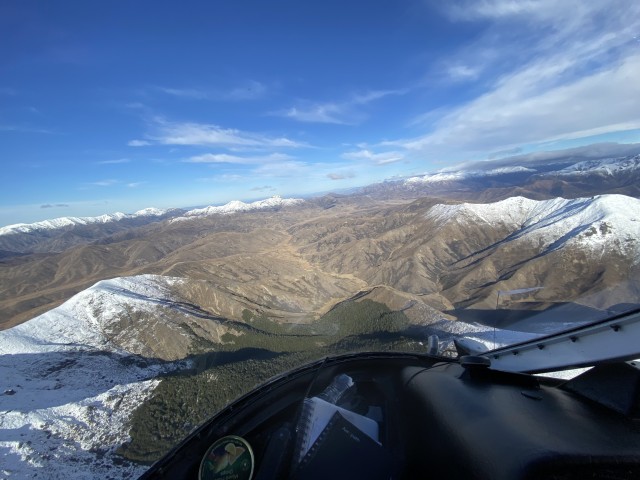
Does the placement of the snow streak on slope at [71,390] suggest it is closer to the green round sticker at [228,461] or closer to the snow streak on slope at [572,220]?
the green round sticker at [228,461]

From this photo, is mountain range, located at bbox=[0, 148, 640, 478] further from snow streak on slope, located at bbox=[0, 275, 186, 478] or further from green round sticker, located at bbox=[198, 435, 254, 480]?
green round sticker, located at bbox=[198, 435, 254, 480]

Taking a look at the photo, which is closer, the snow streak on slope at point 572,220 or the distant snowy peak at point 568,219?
the snow streak on slope at point 572,220

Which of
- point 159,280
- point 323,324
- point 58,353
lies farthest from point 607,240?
point 58,353

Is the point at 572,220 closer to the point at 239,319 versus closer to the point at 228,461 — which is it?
the point at 239,319

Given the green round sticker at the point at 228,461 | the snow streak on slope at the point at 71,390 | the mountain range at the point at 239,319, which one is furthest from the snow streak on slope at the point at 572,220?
the snow streak on slope at the point at 71,390

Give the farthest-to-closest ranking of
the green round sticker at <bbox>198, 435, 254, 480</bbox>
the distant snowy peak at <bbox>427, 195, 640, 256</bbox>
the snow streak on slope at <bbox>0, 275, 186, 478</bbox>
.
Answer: the distant snowy peak at <bbox>427, 195, 640, 256</bbox>, the snow streak on slope at <bbox>0, 275, 186, 478</bbox>, the green round sticker at <bbox>198, 435, 254, 480</bbox>

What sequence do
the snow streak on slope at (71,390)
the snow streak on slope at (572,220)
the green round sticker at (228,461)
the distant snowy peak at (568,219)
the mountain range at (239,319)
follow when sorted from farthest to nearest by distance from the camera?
the distant snowy peak at (568,219), the snow streak on slope at (572,220), the mountain range at (239,319), the snow streak on slope at (71,390), the green round sticker at (228,461)

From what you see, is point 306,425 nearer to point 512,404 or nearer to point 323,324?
point 512,404

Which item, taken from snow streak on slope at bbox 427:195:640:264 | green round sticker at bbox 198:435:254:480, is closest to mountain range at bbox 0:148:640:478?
snow streak on slope at bbox 427:195:640:264
